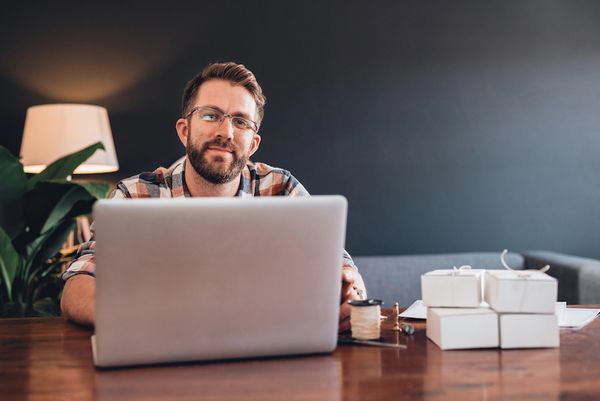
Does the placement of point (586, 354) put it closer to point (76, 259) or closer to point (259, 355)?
point (259, 355)

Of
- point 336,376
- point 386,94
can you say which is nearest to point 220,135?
point 336,376

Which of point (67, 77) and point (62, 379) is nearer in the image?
point (62, 379)

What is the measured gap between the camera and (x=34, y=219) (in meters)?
2.52

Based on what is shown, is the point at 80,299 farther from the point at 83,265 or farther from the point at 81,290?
the point at 83,265

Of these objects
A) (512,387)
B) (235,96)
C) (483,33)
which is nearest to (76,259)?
(235,96)

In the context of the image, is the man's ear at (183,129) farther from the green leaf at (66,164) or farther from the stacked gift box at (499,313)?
the stacked gift box at (499,313)

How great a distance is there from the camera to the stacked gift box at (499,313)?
1056mm

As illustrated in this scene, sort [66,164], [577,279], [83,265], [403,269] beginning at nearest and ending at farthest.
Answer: [83,265], [66,164], [577,279], [403,269]

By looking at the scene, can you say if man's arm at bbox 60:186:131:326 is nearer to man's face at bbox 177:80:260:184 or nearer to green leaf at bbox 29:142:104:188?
man's face at bbox 177:80:260:184

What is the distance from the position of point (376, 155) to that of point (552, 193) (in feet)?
3.41

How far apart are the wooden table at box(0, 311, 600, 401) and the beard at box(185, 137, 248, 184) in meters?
0.73

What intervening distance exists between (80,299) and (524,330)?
879 mm

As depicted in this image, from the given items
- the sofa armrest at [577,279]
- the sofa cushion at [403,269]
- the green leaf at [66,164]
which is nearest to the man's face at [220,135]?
the green leaf at [66,164]

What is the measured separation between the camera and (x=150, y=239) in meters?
0.92
